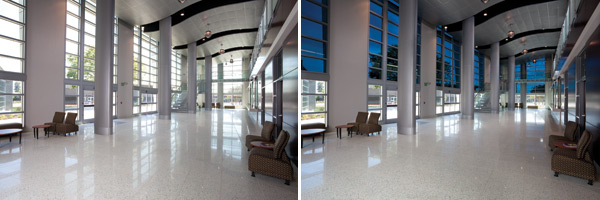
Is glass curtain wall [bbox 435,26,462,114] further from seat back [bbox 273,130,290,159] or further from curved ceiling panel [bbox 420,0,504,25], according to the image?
seat back [bbox 273,130,290,159]

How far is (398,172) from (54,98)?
12557 millimetres

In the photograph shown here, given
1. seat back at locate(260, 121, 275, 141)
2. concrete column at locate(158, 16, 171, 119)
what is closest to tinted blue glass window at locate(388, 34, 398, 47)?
seat back at locate(260, 121, 275, 141)

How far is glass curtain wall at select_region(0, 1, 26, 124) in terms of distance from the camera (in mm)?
8312

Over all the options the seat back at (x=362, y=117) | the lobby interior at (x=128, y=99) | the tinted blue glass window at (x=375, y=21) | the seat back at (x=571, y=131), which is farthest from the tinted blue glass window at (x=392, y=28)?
the seat back at (x=571, y=131)

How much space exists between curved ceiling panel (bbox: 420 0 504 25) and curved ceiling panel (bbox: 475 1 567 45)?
248 centimetres

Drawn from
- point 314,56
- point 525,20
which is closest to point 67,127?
point 314,56

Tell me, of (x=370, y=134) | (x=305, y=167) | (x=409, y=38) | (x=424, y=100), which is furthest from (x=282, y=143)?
(x=424, y=100)

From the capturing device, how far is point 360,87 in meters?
9.83

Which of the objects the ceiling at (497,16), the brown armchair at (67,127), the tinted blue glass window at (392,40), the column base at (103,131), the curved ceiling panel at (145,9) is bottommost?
the column base at (103,131)

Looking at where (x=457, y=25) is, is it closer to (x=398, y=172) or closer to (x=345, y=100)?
(x=345, y=100)

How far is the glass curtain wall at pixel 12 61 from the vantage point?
27.3ft

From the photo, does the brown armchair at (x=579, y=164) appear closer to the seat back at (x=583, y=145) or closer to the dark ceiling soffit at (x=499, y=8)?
the seat back at (x=583, y=145)

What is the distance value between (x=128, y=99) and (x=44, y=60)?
18.3ft

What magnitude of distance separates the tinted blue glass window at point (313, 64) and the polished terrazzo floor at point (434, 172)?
2.67 meters
